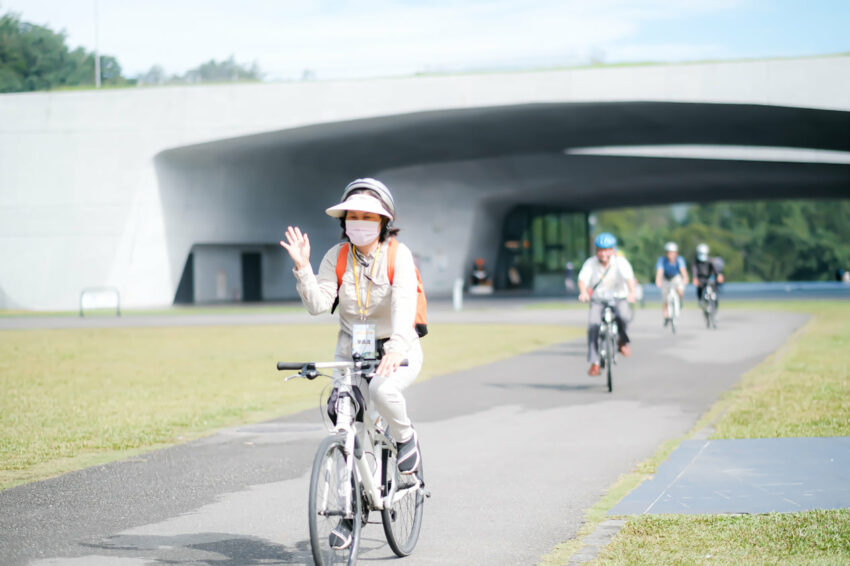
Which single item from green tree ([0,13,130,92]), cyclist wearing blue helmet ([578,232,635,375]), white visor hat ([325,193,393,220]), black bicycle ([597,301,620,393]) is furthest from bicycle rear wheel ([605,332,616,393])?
green tree ([0,13,130,92])

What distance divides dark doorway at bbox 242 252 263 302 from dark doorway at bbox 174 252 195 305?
357 cm

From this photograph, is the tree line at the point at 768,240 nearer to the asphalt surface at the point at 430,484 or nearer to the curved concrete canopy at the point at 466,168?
the curved concrete canopy at the point at 466,168

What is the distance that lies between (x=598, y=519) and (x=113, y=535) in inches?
105

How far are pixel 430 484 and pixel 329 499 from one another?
2.60 metres

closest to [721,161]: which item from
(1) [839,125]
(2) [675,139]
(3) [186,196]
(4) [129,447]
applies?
(2) [675,139]

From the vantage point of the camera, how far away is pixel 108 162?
1471 inches

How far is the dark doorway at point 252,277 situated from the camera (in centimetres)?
4750

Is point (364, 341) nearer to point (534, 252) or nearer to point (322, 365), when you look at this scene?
point (322, 365)

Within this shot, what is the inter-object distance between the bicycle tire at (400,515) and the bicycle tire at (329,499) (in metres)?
0.32

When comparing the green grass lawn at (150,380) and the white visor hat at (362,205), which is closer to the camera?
the white visor hat at (362,205)

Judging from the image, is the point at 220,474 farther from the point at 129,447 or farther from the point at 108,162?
the point at 108,162

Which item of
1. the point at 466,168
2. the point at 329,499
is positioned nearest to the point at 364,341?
the point at 329,499

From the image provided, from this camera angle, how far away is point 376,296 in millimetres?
5102

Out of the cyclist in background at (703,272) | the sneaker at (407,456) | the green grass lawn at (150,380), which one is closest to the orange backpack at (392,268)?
the sneaker at (407,456)
